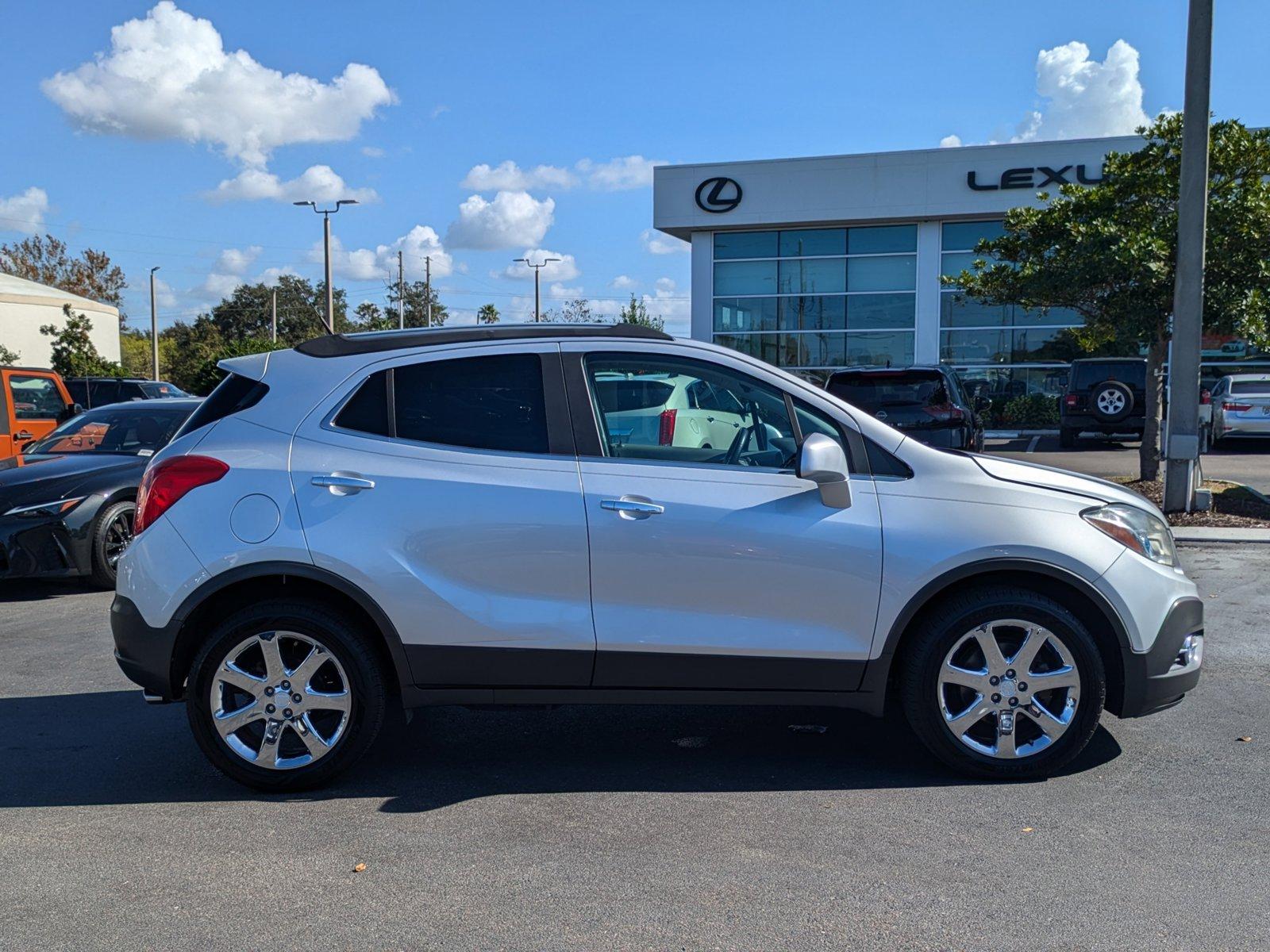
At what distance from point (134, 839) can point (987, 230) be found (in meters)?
30.4

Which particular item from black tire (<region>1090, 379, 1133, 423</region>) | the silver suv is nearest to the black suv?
black tire (<region>1090, 379, 1133, 423</region>)

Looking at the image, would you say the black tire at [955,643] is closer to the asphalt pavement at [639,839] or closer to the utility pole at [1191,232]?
the asphalt pavement at [639,839]

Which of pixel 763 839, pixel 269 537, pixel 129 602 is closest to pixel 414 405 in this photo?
pixel 269 537

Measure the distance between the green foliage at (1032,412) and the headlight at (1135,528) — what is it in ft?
84.2

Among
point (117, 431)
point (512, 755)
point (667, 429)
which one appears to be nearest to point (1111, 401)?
point (117, 431)

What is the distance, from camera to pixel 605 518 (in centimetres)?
440

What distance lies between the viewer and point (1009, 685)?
4512 millimetres

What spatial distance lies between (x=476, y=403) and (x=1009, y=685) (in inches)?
94.0

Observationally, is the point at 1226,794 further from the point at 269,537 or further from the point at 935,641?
the point at 269,537

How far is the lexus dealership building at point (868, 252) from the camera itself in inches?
1192

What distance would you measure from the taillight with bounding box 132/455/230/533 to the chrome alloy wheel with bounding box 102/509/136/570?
Answer: 4479 millimetres

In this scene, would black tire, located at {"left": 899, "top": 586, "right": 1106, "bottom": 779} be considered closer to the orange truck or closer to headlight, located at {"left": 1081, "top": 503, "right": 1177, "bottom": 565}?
headlight, located at {"left": 1081, "top": 503, "right": 1177, "bottom": 565}

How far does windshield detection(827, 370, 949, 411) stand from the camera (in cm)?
1302

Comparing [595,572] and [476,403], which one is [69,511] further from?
[595,572]
